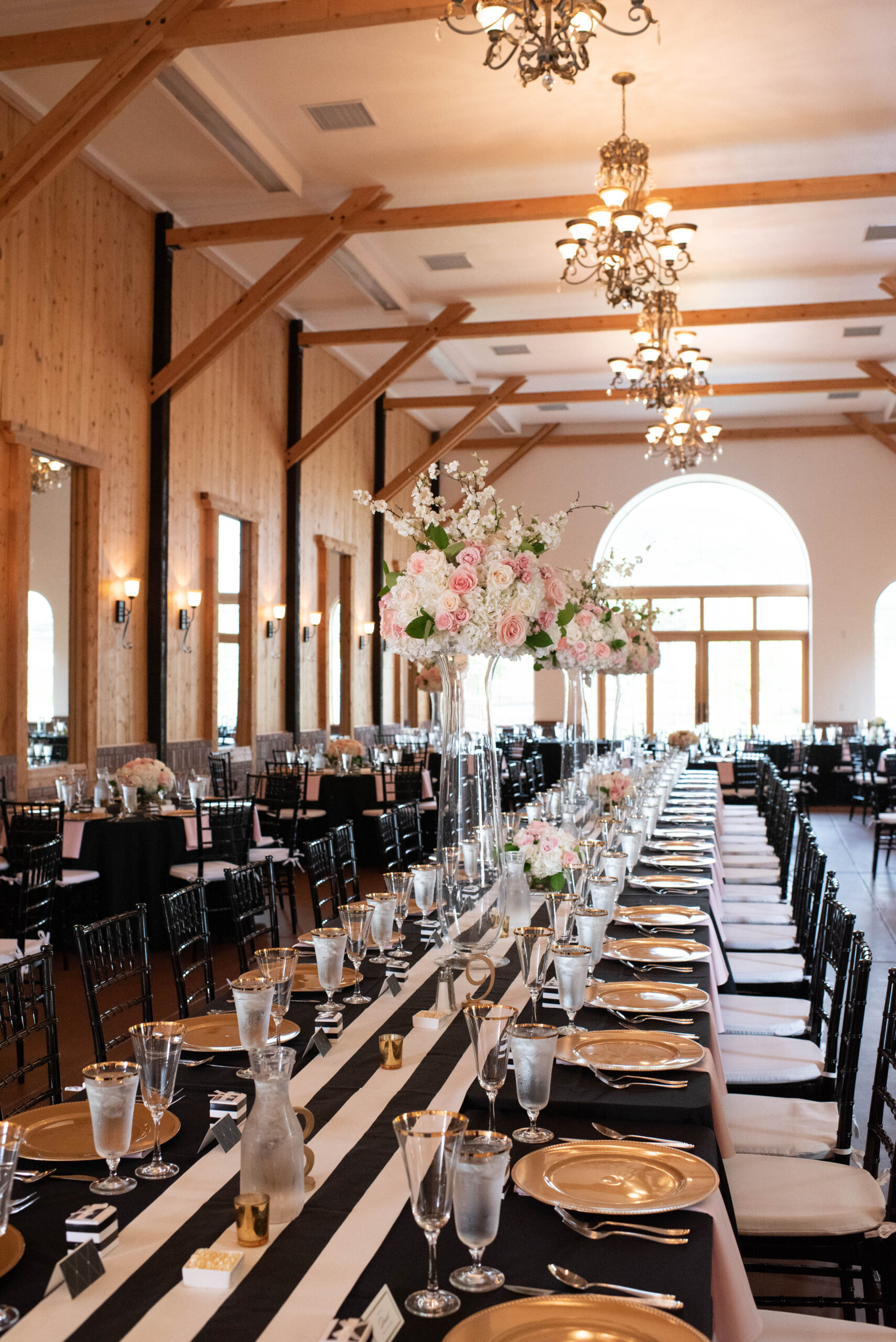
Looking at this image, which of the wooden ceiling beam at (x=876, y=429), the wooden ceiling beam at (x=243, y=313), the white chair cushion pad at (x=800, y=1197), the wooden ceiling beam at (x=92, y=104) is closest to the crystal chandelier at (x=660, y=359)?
the wooden ceiling beam at (x=243, y=313)

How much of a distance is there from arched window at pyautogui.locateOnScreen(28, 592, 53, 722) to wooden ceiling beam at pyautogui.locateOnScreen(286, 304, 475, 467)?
468cm

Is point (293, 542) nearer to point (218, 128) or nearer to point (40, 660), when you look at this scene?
point (40, 660)

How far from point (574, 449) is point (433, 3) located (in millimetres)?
12372

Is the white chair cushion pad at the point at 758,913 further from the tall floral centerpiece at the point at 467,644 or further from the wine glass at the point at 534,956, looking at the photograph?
the wine glass at the point at 534,956

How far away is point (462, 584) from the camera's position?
8.52ft

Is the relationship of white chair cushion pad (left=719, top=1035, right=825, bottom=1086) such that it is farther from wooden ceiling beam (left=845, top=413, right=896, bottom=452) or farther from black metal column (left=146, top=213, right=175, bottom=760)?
wooden ceiling beam (left=845, top=413, right=896, bottom=452)

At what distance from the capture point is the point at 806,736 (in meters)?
16.1

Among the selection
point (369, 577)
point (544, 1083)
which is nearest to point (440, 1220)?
point (544, 1083)

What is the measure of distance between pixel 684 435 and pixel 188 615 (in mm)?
5003

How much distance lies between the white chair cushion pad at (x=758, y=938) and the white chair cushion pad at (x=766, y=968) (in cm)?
9

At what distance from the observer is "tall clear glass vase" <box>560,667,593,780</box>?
5.14 meters

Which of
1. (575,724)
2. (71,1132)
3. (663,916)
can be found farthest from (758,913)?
(71,1132)

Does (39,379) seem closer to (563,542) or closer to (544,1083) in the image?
(544,1083)

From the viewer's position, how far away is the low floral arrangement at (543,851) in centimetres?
287
